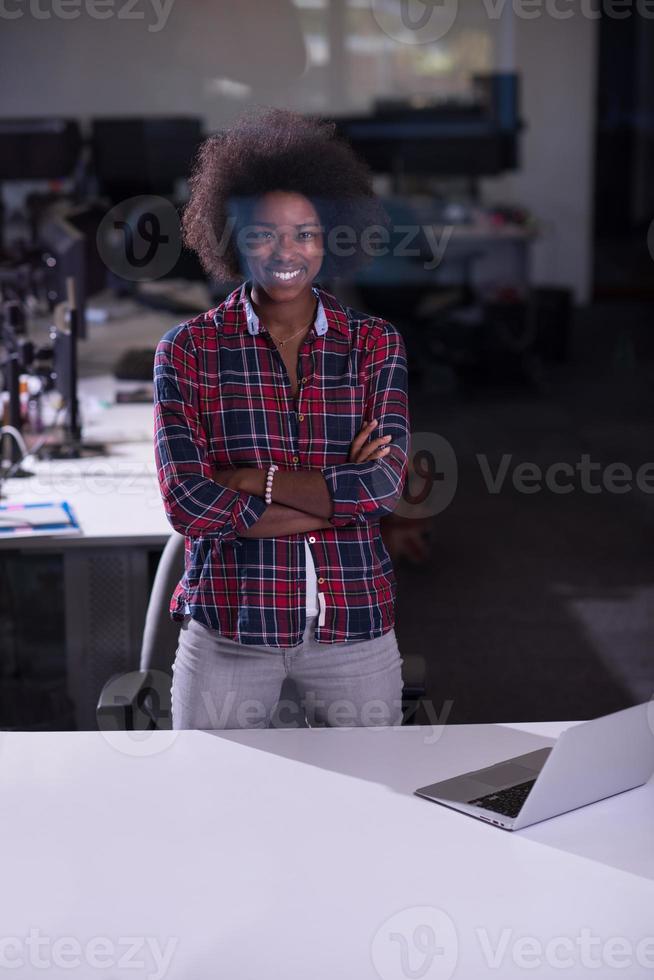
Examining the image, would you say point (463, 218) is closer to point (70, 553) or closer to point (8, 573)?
point (8, 573)

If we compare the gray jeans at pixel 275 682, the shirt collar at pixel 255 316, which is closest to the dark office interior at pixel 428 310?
the gray jeans at pixel 275 682

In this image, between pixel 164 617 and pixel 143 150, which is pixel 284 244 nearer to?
pixel 164 617

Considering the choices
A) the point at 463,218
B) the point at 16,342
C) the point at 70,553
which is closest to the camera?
the point at 70,553

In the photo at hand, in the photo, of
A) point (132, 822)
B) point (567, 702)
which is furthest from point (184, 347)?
point (567, 702)

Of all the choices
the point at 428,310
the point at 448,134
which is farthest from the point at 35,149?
the point at 448,134

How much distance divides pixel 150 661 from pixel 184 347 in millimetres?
615

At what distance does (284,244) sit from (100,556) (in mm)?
999

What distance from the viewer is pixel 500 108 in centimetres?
768

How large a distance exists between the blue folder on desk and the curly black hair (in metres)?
0.70

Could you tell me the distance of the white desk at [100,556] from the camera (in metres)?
2.48

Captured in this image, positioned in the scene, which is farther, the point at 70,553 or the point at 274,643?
the point at 70,553

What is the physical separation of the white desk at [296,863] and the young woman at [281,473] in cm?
15

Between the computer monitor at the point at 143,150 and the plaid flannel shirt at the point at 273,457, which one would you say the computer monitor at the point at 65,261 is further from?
the computer monitor at the point at 143,150

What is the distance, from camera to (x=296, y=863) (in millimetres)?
1347
